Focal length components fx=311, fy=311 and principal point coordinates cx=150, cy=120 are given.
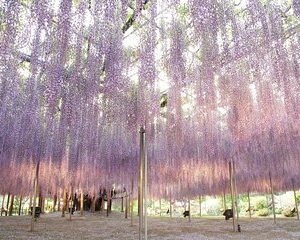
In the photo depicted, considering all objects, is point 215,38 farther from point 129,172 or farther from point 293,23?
point 129,172

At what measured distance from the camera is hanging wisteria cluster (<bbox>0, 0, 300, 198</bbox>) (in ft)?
14.9

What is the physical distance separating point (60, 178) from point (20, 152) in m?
4.47

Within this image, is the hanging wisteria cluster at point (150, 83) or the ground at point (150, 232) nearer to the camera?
the hanging wisteria cluster at point (150, 83)

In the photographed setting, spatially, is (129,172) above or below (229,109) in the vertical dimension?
below

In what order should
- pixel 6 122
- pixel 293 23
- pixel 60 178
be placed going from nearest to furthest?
pixel 293 23 < pixel 6 122 < pixel 60 178

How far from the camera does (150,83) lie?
651 cm

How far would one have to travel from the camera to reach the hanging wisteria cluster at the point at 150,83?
455 cm

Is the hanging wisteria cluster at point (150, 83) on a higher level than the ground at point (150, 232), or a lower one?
higher

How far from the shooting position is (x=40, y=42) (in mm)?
4824

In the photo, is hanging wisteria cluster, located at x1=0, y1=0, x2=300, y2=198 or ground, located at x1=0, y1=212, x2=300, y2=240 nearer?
hanging wisteria cluster, located at x1=0, y1=0, x2=300, y2=198

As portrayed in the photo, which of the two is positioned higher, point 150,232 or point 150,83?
point 150,83

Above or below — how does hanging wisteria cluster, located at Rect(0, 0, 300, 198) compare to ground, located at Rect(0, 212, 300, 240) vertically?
above

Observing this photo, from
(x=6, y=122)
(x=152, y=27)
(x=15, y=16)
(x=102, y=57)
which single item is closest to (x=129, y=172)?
(x=6, y=122)

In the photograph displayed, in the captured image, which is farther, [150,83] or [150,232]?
[150,232]
